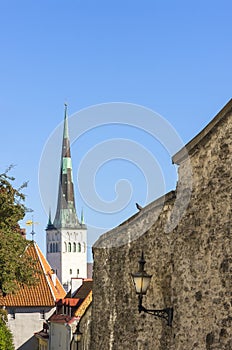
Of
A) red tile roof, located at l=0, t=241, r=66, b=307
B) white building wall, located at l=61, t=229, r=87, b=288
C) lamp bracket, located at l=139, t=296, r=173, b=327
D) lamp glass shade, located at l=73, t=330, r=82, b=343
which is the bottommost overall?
lamp glass shade, located at l=73, t=330, r=82, b=343

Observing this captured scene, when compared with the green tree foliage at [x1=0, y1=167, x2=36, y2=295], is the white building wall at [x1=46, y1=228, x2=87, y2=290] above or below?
above

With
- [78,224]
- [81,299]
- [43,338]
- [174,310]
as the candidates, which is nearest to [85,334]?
[174,310]

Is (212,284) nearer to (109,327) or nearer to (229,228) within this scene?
(229,228)

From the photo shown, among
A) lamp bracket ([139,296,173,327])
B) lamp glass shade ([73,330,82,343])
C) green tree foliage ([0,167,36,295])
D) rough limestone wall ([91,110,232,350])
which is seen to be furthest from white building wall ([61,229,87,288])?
lamp bracket ([139,296,173,327])

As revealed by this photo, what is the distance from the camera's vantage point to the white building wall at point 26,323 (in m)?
40.0

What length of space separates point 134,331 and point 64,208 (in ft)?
441

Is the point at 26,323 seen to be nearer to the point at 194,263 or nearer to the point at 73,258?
the point at 194,263

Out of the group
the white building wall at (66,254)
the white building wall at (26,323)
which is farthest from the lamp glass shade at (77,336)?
the white building wall at (66,254)

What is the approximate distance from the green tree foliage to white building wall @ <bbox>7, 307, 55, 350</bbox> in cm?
1860

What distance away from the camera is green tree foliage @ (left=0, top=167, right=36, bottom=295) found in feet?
65.6

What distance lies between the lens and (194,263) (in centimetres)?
822

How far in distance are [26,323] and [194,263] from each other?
34.0 meters

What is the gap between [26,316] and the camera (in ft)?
133

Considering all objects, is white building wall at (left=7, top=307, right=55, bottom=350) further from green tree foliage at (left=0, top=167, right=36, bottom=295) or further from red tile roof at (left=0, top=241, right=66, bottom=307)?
green tree foliage at (left=0, top=167, right=36, bottom=295)
